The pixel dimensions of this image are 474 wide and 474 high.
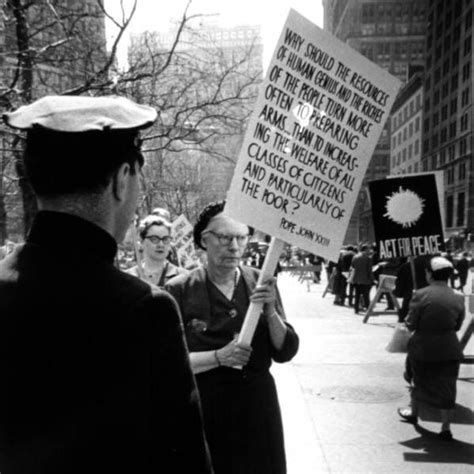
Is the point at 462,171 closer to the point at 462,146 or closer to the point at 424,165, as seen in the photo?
the point at 462,146

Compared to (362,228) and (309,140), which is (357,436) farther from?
(362,228)

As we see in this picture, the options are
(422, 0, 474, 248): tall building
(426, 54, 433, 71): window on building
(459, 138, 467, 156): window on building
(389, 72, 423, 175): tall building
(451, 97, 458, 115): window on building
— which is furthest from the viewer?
(389, 72, 423, 175): tall building

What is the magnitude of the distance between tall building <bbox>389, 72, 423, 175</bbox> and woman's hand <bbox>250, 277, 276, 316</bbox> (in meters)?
90.7

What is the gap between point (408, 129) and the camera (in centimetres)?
9956

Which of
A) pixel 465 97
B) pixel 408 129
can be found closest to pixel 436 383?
pixel 465 97

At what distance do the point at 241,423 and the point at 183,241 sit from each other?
29.6 ft

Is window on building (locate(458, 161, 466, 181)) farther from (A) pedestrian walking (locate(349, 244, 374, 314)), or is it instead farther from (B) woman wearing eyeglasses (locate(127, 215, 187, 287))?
(B) woman wearing eyeglasses (locate(127, 215, 187, 287))

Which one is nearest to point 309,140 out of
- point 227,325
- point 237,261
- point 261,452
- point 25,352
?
point 237,261

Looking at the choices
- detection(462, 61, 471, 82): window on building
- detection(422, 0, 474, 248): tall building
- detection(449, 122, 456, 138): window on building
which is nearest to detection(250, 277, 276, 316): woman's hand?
detection(422, 0, 474, 248): tall building

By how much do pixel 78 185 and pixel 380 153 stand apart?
4731 inches

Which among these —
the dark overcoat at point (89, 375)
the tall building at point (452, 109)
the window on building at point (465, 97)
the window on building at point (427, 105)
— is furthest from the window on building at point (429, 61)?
the dark overcoat at point (89, 375)

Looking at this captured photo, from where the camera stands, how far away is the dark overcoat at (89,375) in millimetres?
1249

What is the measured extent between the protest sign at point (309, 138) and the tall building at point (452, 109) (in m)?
66.0

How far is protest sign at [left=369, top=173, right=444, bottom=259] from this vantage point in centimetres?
731
